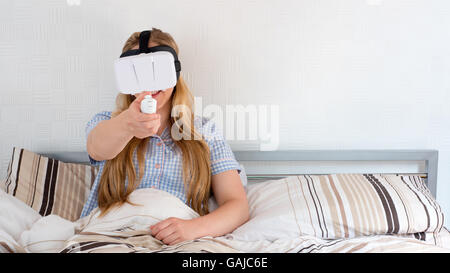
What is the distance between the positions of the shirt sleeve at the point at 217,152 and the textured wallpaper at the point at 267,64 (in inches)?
8.6

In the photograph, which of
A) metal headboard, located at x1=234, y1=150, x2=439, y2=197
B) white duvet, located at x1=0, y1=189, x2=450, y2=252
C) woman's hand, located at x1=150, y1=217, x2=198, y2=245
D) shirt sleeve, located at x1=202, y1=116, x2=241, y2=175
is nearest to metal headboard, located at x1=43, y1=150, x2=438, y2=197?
metal headboard, located at x1=234, y1=150, x2=439, y2=197

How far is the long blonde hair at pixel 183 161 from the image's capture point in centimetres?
115

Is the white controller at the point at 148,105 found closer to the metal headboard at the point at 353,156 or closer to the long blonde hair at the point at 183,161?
the long blonde hair at the point at 183,161

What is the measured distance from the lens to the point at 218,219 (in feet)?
3.52

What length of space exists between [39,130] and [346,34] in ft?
3.77

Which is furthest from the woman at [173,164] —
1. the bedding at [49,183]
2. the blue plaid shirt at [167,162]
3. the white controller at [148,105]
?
the white controller at [148,105]

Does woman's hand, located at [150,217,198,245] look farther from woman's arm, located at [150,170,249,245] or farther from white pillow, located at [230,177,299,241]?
white pillow, located at [230,177,299,241]

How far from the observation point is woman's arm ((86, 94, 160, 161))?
0.92 metres

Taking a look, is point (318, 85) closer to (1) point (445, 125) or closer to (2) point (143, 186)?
(1) point (445, 125)

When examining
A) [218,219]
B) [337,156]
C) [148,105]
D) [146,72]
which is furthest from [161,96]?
[337,156]

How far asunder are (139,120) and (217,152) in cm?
36

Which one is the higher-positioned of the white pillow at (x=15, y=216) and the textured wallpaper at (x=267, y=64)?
the textured wallpaper at (x=267, y=64)
